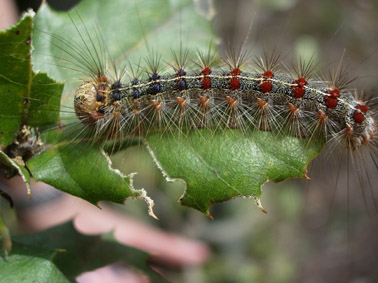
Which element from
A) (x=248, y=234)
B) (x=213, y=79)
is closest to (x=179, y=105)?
(x=213, y=79)

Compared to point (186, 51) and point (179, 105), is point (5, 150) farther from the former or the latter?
point (186, 51)

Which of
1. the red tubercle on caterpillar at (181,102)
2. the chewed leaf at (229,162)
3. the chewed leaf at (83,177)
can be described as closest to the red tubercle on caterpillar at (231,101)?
the red tubercle on caterpillar at (181,102)

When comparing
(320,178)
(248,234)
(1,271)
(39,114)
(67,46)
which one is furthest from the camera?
(320,178)

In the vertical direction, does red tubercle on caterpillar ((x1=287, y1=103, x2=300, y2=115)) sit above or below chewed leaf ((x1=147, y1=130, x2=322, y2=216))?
above

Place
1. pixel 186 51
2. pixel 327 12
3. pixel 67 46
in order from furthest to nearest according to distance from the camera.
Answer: pixel 327 12, pixel 186 51, pixel 67 46

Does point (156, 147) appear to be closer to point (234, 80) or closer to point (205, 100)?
point (205, 100)

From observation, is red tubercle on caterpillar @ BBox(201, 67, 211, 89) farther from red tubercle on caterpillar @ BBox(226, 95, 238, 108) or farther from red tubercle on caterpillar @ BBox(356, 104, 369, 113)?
red tubercle on caterpillar @ BBox(356, 104, 369, 113)

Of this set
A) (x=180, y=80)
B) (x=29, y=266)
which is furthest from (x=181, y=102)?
(x=29, y=266)

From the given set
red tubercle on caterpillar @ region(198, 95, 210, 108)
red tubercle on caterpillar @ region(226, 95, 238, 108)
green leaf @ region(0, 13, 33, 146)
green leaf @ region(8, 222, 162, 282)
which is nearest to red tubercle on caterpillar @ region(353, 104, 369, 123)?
red tubercle on caterpillar @ region(226, 95, 238, 108)
